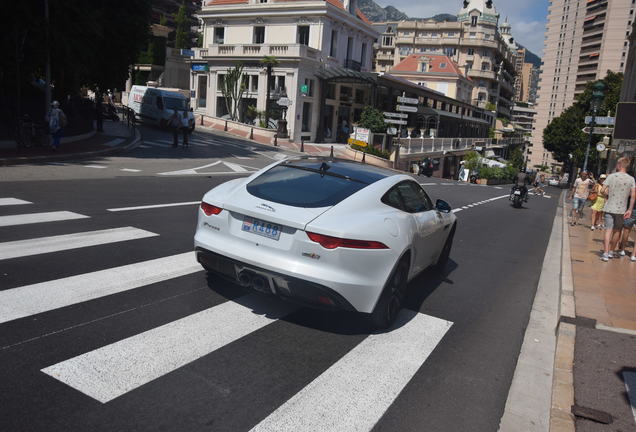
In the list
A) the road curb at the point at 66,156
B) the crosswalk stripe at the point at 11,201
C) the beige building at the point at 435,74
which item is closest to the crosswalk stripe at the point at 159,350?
the crosswalk stripe at the point at 11,201

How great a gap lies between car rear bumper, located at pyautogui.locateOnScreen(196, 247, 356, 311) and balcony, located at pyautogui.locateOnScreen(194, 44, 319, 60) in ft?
136

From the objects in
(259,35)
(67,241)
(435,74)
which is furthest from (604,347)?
(435,74)

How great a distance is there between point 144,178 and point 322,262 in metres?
11.5

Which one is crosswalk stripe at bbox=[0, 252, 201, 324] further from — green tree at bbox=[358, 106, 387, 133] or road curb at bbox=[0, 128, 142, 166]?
green tree at bbox=[358, 106, 387, 133]

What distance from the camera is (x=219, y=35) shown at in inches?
2116

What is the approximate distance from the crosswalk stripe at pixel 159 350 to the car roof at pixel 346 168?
155 cm

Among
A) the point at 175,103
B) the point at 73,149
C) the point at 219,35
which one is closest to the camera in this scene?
the point at 73,149

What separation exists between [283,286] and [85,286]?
215 centimetres

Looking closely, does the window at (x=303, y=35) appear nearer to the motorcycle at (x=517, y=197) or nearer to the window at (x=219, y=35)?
the window at (x=219, y=35)

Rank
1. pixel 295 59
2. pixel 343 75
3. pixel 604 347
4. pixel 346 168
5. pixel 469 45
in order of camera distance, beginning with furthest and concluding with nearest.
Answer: pixel 469 45
pixel 343 75
pixel 295 59
pixel 346 168
pixel 604 347

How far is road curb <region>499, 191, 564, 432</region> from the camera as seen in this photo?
3887mm

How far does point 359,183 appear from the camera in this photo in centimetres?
557

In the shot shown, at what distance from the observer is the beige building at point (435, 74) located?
87931 millimetres

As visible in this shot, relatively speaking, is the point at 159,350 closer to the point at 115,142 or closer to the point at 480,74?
the point at 115,142
